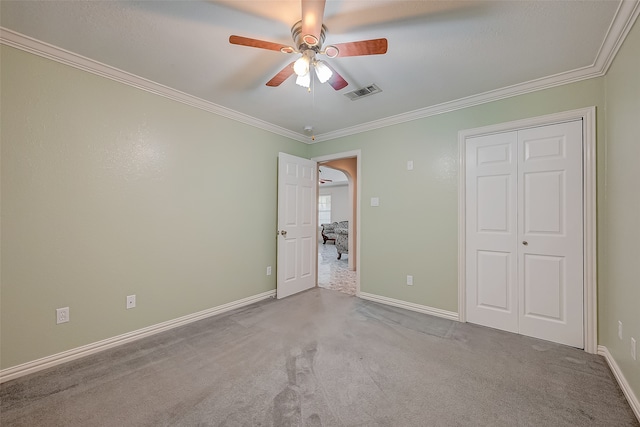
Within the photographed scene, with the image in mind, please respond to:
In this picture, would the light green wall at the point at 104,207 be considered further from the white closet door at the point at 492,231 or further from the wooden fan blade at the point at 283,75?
the white closet door at the point at 492,231

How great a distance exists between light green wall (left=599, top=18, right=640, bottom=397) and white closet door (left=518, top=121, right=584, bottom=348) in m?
0.18

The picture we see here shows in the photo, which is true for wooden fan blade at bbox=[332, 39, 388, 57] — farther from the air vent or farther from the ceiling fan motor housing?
the air vent

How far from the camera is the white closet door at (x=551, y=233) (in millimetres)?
2299

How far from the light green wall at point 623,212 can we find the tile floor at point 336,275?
260 cm

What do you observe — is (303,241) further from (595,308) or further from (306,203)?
(595,308)

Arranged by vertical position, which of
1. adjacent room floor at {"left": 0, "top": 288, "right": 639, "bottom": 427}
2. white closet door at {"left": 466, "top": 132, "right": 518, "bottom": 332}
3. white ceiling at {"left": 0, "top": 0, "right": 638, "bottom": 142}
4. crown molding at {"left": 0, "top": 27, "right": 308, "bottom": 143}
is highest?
white ceiling at {"left": 0, "top": 0, "right": 638, "bottom": 142}

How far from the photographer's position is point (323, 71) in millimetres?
1711

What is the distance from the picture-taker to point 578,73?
226cm

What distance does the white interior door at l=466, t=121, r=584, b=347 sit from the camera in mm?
2318

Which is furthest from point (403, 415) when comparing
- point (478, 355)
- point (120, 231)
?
point (120, 231)

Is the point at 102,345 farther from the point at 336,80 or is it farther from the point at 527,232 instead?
the point at 527,232

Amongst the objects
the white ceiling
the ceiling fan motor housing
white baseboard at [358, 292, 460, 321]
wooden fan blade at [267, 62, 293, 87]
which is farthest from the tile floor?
the ceiling fan motor housing

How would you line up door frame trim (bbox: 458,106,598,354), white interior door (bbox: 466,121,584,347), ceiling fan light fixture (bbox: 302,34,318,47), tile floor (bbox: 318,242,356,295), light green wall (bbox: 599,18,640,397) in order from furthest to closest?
tile floor (bbox: 318,242,356,295) < white interior door (bbox: 466,121,584,347) < door frame trim (bbox: 458,106,598,354) < light green wall (bbox: 599,18,640,397) < ceiling fan light fixture (bbox: 302,34,318,47)

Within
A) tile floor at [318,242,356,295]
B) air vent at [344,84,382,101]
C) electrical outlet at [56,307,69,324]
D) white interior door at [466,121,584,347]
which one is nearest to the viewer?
electrical outlet at [56,307,69,324]
